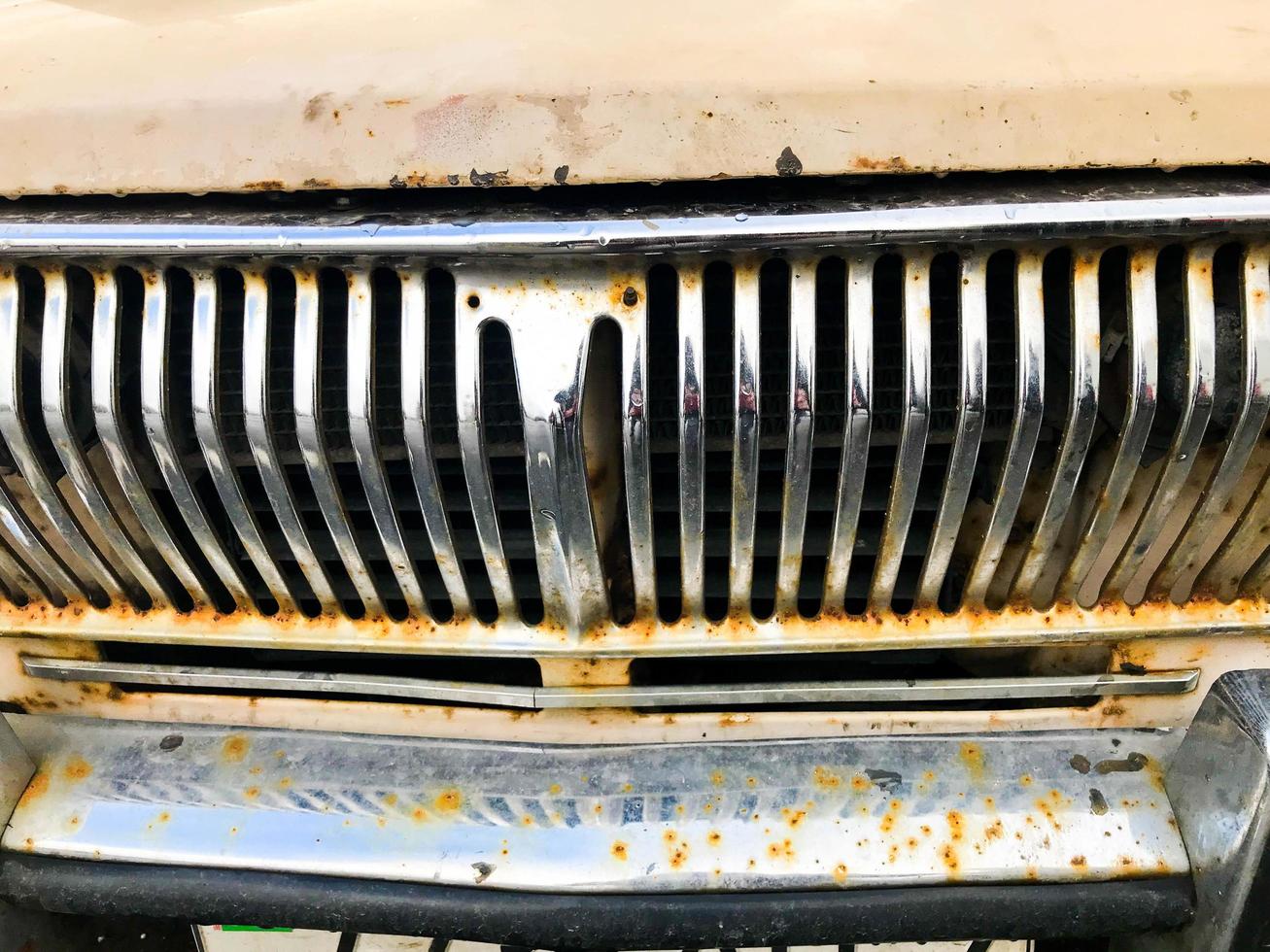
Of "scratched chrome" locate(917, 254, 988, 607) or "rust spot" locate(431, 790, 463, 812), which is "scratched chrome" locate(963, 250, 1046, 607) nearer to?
"scratched chrome" locate(917, 254, 988, 607)

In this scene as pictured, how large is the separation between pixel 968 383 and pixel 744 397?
0.26m

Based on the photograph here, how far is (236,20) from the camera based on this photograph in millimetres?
1267

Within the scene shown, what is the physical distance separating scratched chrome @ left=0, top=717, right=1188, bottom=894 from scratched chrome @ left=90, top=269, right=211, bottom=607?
41cm

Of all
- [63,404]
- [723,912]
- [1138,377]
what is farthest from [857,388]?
[63,404]

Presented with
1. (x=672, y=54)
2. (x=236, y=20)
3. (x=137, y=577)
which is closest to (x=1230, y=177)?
(x=672, y=54)

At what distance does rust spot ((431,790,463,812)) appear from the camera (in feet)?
4.14

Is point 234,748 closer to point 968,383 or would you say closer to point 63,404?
point 63,404

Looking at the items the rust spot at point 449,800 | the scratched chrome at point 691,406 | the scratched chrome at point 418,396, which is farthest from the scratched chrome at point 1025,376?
the rust spot at point 449,800

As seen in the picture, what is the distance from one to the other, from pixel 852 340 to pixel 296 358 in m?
0.67

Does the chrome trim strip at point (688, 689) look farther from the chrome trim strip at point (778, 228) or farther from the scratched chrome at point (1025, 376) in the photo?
the chrome trim strip at point (778, 228)

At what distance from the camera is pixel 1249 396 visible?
1045 mm

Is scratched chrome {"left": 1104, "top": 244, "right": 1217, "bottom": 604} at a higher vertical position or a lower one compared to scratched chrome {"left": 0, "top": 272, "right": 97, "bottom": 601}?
higher

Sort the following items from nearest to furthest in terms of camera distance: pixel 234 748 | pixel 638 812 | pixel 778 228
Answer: pixel 778 228 → pixel 638 812 → pixel 234 748

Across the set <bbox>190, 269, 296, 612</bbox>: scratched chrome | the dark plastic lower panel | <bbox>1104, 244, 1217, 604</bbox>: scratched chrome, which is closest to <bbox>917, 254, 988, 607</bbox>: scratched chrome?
<bbox>1104, 244, 1217, 604</bbox>: scratched chrome
